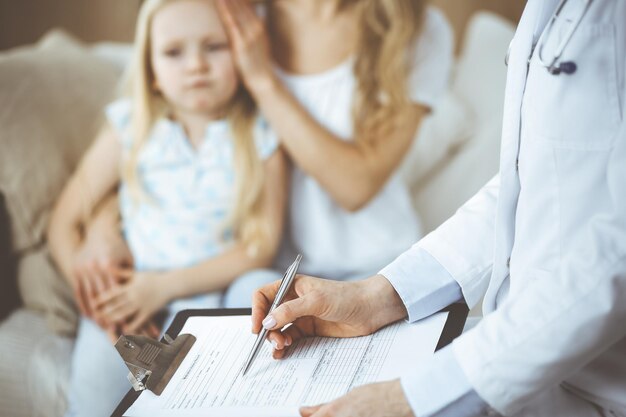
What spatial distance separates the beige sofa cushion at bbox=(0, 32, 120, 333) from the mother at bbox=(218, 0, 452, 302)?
0.33 meters

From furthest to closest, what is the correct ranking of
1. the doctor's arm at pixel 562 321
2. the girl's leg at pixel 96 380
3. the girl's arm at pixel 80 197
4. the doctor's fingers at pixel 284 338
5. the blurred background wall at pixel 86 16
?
the blurred background wall at pixel 86 16 < the girl's arm at pixel 80 197 < the girl's leg at pixel 96 380 < the doctor's fingers at pixel 284 338 < the doctor's arm at pixel 562 321

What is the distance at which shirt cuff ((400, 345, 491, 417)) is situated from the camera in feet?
1.91

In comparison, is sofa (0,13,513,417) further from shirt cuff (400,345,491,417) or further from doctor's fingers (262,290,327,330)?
shirt cuff (400,345,491,417)

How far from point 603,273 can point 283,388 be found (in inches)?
10.1

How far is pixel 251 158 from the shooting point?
118 cm

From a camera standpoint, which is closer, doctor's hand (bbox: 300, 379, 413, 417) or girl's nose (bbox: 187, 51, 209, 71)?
doctor's hand (bbox: 300, 379, 413, 417)

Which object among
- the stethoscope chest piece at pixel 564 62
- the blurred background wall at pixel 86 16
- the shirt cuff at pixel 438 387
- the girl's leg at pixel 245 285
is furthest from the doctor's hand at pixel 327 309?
the blurred background wall at pixel 86 16

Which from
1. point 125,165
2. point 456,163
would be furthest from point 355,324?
point 456,163

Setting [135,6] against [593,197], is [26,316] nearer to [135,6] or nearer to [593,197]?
[135,6]

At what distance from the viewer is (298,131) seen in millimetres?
1161

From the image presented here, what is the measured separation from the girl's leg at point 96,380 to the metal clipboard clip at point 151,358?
0.37 m

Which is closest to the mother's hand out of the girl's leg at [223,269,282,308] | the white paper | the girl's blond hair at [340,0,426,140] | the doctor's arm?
the girl's leg at [223,269,282,308]

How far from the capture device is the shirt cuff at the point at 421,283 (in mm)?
689

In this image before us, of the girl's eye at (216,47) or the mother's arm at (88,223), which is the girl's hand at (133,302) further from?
the girl's eye at (216,47)
